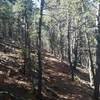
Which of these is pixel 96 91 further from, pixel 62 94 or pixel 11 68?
pixel 11 68

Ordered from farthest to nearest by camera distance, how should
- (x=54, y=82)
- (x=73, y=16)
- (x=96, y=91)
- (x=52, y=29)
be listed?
(x=52, y=29) → (x=73, y=16) → (x=54, y=82) → (x=96, y=91)

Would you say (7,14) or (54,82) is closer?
(54,82)

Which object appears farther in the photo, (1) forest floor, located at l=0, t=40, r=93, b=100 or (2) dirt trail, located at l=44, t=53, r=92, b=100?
(2) dirt trail, located at l=44, t=53, r=92, b=100

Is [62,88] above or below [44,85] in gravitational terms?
below

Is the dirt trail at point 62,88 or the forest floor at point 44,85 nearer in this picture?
the forest floor at point 44,85

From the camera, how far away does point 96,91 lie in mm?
18766

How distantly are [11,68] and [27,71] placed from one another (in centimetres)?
164

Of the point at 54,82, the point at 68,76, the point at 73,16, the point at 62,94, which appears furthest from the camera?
the point at 68,76

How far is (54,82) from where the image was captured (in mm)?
25281

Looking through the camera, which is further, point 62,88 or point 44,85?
point 62,88

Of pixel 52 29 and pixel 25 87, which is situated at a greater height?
pixel 52 29

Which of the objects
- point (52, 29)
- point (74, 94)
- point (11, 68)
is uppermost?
point (52, 29)

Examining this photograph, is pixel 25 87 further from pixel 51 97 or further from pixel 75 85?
pixel 75 85

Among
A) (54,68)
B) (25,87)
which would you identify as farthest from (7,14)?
(25,87)
